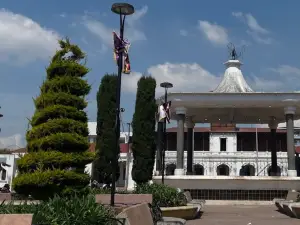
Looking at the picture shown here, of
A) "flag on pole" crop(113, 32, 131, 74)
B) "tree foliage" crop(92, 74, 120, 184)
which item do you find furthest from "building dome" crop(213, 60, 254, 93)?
"flag on pole" crop(113, 32, 131, 74)

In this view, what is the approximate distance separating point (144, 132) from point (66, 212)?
19.1 meters

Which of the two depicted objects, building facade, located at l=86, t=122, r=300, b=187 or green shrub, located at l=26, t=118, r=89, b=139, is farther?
building facade, located at l=86, t=122, r=300, b=187

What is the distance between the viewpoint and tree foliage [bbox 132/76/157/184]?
24594 millimetres

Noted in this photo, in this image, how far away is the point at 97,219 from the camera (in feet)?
19.4

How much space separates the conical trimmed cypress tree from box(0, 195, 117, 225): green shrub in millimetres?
3322

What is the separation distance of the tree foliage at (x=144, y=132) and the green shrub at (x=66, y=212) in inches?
721

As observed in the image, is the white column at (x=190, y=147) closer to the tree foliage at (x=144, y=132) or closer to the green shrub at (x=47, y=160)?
the tree foliage at (x=144, y=132)

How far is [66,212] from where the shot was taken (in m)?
5.70

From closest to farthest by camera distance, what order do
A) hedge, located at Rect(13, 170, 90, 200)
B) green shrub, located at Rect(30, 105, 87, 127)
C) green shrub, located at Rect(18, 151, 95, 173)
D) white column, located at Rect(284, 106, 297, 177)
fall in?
hedge, located at Rect(13, 170, 90, 200)
green shrub, located at Rect(18, 151, 95, 173)
green shrub, located at Rect(30, 105, 87, 127)
white column, located at Rect(284, 106, 297, 177)

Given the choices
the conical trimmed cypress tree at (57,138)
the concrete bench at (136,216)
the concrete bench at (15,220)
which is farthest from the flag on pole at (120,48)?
the concrete bench at (15,220)

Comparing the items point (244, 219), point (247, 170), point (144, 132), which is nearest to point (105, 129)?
point (144, 132)

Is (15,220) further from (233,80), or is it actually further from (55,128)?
(233,80)

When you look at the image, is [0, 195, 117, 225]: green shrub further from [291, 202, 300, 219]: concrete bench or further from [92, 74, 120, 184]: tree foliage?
[92, 74, 120, 184]: tree foliage

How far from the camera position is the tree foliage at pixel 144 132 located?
968 inches
